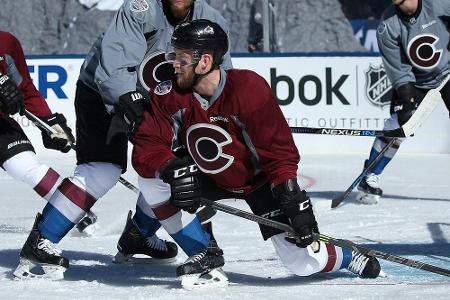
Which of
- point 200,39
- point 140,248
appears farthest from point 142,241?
point 200,39

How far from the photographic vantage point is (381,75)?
853 centimetres

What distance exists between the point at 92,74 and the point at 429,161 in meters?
4.17

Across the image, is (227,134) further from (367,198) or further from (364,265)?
(367,198)

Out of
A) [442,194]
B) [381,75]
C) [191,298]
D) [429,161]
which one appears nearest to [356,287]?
[191,298]

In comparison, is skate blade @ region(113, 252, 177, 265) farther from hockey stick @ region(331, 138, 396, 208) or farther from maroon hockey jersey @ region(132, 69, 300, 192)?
hockey stick @ region(331, 138, 396, 208)

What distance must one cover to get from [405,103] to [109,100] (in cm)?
246

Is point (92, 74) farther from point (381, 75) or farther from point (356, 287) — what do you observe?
point (381, 75)

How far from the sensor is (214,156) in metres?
3.89

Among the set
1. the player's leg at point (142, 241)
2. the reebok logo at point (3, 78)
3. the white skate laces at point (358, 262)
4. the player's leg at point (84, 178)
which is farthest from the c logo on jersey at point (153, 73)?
the white skate laces at point (358, 262)

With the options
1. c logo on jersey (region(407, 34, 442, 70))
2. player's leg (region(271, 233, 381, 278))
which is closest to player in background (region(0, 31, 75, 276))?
player's leg (region(271, 233, 381, 278))

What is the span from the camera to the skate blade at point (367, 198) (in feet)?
20.5

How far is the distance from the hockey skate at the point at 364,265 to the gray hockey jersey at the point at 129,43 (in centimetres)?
84

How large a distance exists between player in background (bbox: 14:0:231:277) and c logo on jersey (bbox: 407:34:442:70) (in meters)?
2.24

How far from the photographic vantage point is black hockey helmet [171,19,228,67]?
12.5 ft
